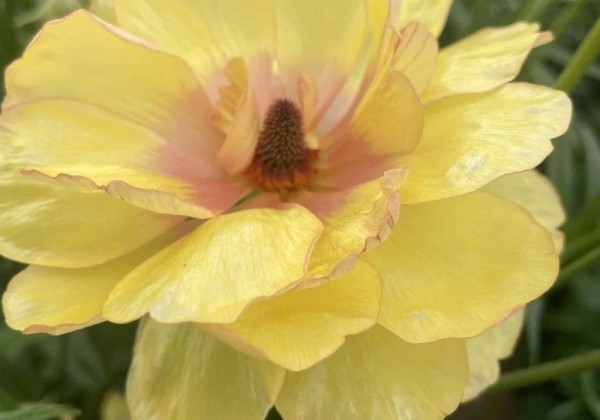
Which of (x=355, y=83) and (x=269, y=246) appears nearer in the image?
(x=269, y=246)

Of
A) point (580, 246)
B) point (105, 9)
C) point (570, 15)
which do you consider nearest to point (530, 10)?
point (570, 15)

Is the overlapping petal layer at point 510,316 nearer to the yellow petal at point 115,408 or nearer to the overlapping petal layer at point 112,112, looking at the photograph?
the overlapping petal layer at point 112,112

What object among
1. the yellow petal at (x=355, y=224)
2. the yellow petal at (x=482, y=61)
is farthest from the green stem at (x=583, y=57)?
the yellow petal at (x=355, y=224)

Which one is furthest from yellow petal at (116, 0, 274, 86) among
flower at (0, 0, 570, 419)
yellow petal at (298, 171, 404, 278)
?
yellow petal at (298, 171, 404, 278)

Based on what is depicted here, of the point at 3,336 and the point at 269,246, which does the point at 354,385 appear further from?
the point at 3,336

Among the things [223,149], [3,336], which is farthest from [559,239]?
[3,336]

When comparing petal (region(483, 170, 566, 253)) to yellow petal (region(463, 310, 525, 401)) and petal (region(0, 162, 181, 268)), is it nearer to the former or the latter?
yellow petal (region(463, 310, 525, 401))

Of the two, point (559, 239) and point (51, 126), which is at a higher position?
point (51, 126)
